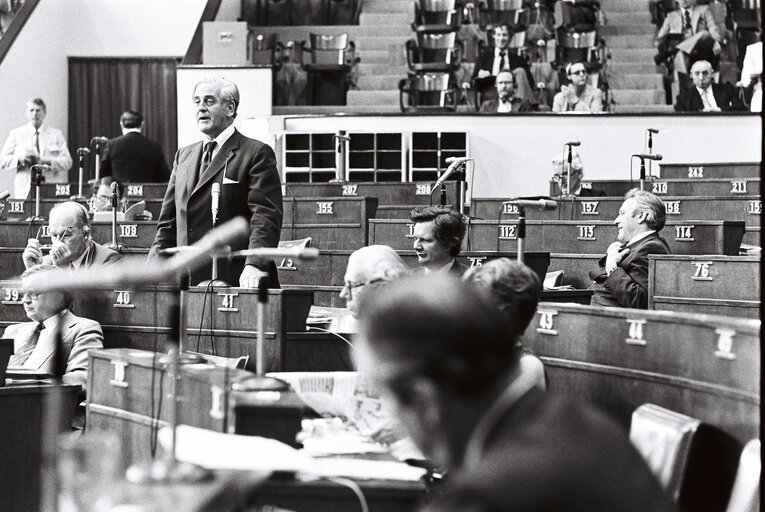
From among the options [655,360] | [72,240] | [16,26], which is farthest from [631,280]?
[16,26]

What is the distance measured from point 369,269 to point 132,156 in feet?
22.2

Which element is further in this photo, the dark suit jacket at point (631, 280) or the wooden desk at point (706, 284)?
the dark suit jacket at point (631, 280)

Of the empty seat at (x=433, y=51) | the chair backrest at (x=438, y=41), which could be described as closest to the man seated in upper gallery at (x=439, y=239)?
the empty seat at (x=433, y=51)

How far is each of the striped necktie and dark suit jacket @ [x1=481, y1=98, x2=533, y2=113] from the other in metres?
6.62

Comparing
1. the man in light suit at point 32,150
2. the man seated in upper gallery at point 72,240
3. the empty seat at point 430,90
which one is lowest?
the man seated in upper gallery at point 72,240

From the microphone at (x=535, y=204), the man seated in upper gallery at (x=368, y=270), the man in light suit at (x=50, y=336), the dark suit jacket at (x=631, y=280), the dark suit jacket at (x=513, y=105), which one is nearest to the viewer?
the man seated in upper gallery at (x=368, y=270)

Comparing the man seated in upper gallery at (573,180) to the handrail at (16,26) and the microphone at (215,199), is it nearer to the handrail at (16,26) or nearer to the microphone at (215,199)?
the microphone at (215,199)

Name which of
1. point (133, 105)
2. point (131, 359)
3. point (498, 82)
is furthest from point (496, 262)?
point (133, 105)

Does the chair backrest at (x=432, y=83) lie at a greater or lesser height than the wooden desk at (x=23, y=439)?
greater

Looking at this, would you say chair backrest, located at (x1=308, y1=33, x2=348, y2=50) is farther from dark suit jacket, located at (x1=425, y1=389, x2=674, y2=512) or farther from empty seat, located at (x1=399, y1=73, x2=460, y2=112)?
dark suit jacket, located at (x1=425, y1=389, x2=674, y2=512)

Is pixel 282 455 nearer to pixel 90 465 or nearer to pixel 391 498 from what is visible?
pixel 391 498

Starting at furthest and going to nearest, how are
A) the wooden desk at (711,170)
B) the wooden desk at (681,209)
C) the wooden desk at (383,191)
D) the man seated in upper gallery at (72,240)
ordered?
the wooden desk at (711,170)
the wooden desk at (383,191)
the wooden desk at (681,209)
the man seated in upper gallery at (72,240)

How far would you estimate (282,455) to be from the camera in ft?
Result: 7.21

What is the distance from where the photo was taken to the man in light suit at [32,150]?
998 centimetres
